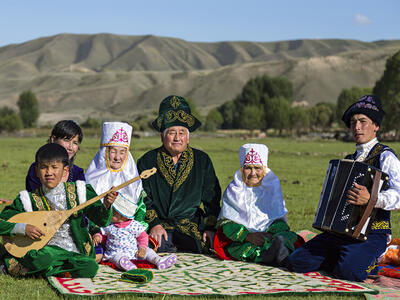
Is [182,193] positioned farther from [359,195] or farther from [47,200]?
[359,195]

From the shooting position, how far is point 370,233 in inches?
250

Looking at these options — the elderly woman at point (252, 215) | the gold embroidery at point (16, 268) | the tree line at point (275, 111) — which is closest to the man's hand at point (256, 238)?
the elderly woman at point (252, 215)

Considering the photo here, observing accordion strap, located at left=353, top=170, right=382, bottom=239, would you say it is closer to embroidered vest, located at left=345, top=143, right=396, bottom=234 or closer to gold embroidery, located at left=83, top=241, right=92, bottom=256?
embroidered vest, located at left=345, top=143, right=396, bottom=234

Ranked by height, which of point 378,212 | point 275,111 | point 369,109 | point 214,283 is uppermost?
point 275,111

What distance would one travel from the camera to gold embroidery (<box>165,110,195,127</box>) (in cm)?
748

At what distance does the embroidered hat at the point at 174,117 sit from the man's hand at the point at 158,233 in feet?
4.51

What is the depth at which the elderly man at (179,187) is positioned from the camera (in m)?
7.46

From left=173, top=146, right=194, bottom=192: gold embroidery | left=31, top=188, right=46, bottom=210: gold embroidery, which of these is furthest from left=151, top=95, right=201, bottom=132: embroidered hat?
left=31, top=188, right=46, bottom=210: gold embroidery

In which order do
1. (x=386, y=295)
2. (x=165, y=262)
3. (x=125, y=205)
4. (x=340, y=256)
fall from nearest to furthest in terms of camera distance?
(x=386, y=295) < (x=340, y=256) < (x=165, y=262) < (x=125, y=205)

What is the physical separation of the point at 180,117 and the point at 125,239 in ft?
6.20

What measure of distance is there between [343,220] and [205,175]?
2409 mm

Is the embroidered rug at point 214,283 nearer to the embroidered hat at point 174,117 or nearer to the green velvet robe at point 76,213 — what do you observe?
the green velvet robe at point 76,213

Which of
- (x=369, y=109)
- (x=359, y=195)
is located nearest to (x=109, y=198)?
(x=359, y=195)

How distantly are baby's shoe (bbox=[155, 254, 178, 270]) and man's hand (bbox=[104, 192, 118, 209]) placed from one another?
1.02m
